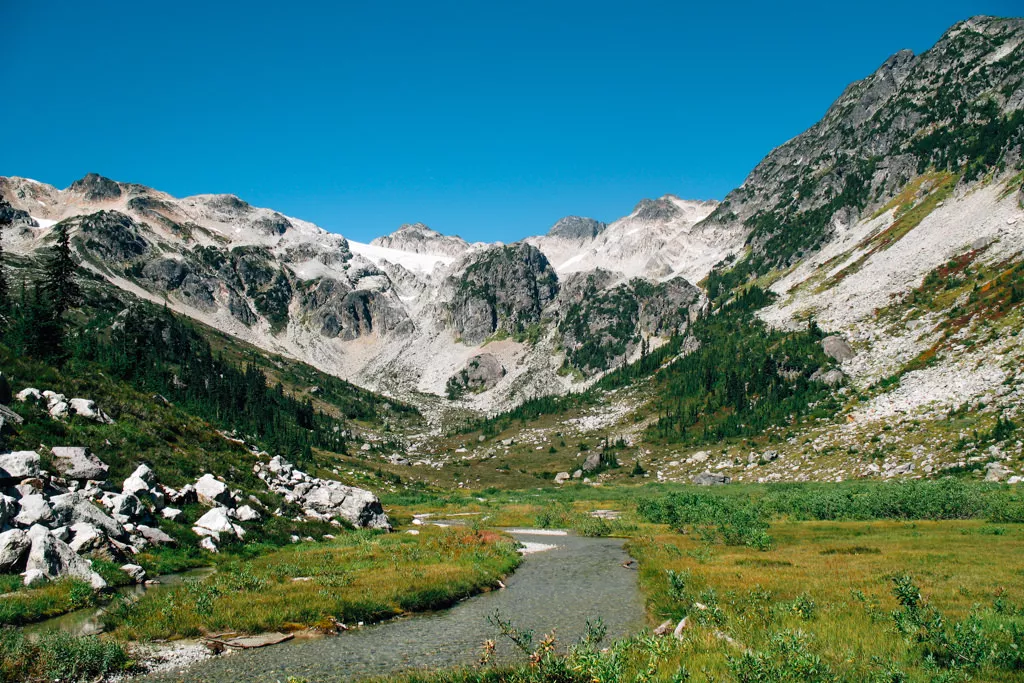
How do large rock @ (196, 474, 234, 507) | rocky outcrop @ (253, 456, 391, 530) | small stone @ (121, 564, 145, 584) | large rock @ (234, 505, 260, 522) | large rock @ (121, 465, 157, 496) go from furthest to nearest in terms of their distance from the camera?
rocky outcrop @ (253, 456, 391, 530) → large rock @ (234, 505, 260, 522) → large rock @ (196, 474, 234, 507) → large rock @ (121, 465, 157, 496) → small stone @ (121, 564, 145, 584)

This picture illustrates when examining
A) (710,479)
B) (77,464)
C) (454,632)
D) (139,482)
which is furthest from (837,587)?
(710,479)

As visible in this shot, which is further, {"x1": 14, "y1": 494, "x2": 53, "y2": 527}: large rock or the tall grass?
{"x1": 14, "y1": 494, "x2": 53, "y2": 527}: large rock

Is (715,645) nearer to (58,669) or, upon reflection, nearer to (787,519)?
(58,669)

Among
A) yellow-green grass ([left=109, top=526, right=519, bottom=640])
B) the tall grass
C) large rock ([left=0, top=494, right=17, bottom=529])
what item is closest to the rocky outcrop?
yellow-green grass ([left=109, top=526, right=519, bottom=640])

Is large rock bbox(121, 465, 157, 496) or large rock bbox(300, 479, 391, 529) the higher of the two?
large rock bbox(121, 465, 157, 496)

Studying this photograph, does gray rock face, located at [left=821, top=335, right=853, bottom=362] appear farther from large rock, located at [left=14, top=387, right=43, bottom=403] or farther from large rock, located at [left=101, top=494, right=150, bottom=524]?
large rock, located at [left=14, top=387, right=43, bottom=403]

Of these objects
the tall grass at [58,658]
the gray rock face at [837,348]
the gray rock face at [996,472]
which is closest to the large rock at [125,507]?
the tall grass at [58,658]

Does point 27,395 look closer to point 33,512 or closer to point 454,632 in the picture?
point 33,512

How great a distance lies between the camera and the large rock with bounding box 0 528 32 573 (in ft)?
56.8

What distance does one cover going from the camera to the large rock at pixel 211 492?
30.1 metres

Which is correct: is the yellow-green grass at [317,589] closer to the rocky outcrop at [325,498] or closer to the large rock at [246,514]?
the large rock at [246,514]

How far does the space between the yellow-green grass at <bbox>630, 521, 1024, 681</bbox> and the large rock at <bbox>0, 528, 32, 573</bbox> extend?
20160 mm

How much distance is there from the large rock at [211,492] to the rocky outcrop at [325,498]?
763cm

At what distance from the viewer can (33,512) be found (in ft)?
63.4
